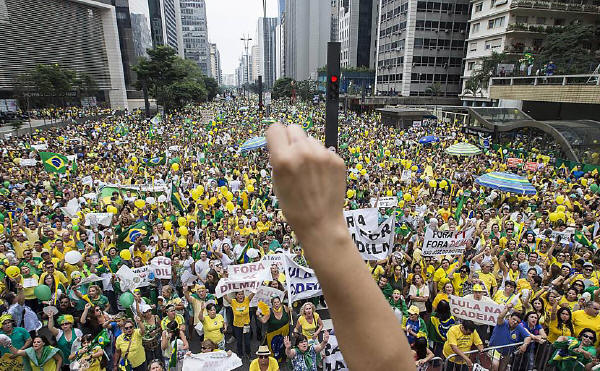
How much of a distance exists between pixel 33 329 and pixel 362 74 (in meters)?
80.9

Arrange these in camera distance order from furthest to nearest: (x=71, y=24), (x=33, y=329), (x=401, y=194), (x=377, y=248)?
(x=71, y=24)
(x=401, y=194)
(x=377, y=248)
(x=33, y=329)

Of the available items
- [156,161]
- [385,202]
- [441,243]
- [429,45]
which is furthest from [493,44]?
[441,243]

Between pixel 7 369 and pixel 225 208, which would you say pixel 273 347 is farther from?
pixel 225 208

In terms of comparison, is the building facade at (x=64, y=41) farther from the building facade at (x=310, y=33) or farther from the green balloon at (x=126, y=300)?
the building facade at (x=310, y=33)

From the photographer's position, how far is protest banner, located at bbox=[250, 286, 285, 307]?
6238mm

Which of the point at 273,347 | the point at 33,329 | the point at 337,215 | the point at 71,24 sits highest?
the point at 71,24

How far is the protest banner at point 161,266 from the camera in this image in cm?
697

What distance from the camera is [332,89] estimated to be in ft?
31.0

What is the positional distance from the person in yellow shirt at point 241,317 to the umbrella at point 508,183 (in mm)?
8376

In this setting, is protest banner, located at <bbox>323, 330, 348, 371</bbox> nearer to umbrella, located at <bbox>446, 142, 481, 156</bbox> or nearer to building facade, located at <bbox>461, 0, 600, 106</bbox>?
umbrella, located at <bbox>446, 142, 481, 156</bbox>

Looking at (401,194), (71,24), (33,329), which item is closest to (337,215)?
(33,329)

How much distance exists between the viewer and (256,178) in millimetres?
14688

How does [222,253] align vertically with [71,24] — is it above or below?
below

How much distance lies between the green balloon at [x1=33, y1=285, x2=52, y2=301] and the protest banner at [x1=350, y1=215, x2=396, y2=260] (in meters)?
5.32
